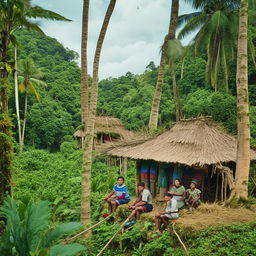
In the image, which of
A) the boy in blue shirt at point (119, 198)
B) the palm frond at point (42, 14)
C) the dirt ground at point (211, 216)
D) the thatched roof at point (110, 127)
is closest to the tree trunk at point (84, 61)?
the palm frond at point (42, 14)

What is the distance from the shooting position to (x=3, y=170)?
8.92 meters

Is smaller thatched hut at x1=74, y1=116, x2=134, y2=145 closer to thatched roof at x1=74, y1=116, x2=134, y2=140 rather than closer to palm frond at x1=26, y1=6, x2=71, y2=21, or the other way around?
thatched roof at x1=74, y1=116, x2=134, y2=140

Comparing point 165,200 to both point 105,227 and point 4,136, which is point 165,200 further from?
point 4,136

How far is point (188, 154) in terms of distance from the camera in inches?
372

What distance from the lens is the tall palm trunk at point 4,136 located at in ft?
28.5

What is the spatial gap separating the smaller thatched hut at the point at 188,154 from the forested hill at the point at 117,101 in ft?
14.1

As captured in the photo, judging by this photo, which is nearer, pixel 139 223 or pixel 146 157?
pixel 139 223

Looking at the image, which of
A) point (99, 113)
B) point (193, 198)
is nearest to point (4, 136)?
point (193, 198)

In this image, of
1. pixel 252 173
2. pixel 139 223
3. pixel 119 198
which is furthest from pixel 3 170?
pixel 252 173

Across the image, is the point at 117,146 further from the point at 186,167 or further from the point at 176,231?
the point at 176,231

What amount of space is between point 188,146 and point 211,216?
2583 mm

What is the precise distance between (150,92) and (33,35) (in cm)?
2008

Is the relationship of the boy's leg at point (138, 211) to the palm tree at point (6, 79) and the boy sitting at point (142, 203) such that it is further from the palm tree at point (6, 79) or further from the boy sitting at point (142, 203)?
the palm tree at point (6, 79)

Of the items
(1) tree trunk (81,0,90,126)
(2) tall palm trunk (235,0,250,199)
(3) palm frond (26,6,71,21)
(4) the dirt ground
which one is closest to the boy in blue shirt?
(4) the dirt ground
